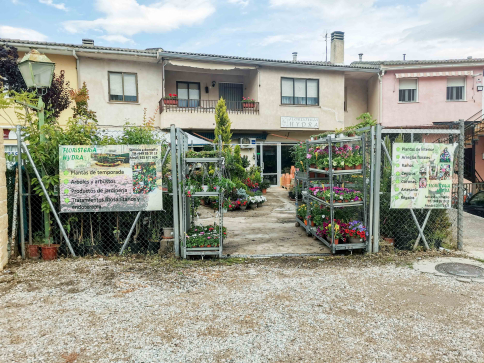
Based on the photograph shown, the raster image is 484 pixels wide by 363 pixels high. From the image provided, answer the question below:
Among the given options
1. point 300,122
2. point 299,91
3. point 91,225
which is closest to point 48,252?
point 91,225

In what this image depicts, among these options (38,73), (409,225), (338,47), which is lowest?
(409,225)

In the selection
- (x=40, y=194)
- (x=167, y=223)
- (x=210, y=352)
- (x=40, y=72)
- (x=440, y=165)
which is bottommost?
(x=210, y=352)

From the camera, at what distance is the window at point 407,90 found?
19469 mm

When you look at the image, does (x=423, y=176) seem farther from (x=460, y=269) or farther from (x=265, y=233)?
(x=265, y=233)

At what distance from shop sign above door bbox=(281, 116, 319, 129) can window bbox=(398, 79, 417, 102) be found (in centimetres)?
519

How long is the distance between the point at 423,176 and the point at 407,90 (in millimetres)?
15359

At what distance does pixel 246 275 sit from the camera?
5.37m

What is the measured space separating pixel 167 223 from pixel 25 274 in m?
2.32

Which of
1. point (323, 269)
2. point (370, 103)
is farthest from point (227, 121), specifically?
Answer: point (323, 269)

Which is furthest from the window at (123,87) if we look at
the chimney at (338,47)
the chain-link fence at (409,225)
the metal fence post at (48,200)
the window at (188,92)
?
the chain-link fence at (409,225)

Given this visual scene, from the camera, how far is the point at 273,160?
63.5 feet

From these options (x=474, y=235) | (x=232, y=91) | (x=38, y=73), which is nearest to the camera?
(x=38, y=73)

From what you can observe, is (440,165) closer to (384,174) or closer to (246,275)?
(384,174)

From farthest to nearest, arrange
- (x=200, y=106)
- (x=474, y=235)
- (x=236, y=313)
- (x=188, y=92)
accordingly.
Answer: (x=188, y=92)
(x=200, y=106)
(x=474, y=235)
(x=236, y=313)
